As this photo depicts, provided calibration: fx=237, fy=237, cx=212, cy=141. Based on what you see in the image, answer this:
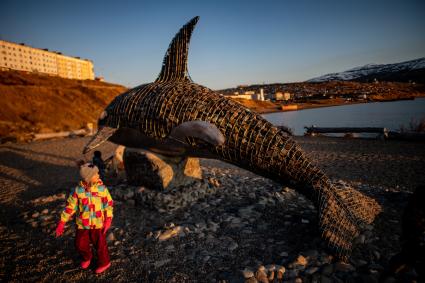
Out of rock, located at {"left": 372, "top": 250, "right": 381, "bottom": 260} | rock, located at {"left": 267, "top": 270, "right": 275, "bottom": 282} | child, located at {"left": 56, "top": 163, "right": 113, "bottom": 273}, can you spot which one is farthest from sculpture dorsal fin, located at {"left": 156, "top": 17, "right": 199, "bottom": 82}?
rock, located at {"left": 372, "top": 250, "right": 381, "bottom": 260}

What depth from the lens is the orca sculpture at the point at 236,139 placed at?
323 centimetres

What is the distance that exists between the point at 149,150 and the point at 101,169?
10.3 ft

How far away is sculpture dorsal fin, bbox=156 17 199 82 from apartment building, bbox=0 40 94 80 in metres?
79.7

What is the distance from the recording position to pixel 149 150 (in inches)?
211

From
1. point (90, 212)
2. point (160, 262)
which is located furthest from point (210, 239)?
point (90, 212)

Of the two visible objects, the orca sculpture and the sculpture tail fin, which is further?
the orca sculpture

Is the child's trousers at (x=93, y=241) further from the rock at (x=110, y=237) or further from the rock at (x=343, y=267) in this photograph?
the rock at (x=343, y=267)

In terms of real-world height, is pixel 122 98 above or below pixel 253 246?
above

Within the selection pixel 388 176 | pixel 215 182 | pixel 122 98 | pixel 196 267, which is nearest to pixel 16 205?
pixel 122 98

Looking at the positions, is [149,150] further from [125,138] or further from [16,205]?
[16,205]

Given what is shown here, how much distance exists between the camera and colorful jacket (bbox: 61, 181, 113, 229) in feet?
10.2

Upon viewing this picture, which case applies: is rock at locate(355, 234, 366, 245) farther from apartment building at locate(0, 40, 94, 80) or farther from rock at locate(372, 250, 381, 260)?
apartment building at locate(0, 40, 94, 80)

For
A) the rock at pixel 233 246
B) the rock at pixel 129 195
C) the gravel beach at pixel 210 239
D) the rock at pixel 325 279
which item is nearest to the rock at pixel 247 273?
the gravel beach at pixel 210 239

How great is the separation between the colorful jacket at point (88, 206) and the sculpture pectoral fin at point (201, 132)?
1.40m
